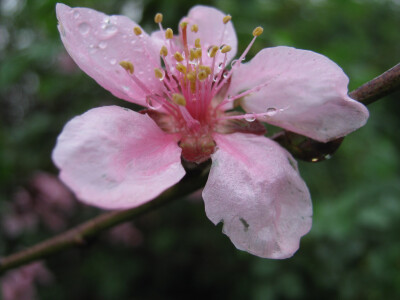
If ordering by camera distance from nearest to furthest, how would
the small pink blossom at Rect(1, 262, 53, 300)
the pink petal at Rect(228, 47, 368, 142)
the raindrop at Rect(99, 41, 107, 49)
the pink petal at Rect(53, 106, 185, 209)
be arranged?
the pink petal at Rect(53, 106, 185, 209)
the pink petal at Rect(228, 47, 368, 142)
the raindrop at Rect(99, 41, 107, 49)
the small pink blossom at Rect(1, 262, 53, 300)

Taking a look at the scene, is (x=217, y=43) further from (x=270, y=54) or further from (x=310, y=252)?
(x=310, y=252)

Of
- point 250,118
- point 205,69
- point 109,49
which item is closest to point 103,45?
point 109,49

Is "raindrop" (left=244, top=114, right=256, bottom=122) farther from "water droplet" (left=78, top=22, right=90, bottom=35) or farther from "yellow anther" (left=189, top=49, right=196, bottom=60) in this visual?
"water droplet" (left=78, top=22, right=90, bottom=35)

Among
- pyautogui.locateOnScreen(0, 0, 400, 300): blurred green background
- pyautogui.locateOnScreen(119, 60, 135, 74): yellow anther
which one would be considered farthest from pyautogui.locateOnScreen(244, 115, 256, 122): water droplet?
pyautogui.locateOnScreen(0, 0, 400, 300): blurred green background

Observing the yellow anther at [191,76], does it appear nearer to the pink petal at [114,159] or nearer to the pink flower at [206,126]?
the pink flower at [206,126]

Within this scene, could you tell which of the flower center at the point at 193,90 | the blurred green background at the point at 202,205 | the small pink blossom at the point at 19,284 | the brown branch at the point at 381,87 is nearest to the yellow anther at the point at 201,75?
the flower center at the point at 193,90

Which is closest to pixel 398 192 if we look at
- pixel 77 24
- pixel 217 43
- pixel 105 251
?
pixel 217 43
